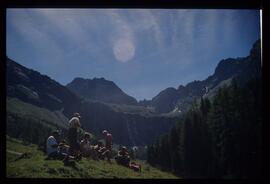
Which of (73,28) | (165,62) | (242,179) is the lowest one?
(242,179)

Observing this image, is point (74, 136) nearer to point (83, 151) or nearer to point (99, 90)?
point (83, 151)

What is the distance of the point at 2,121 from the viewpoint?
8.44m

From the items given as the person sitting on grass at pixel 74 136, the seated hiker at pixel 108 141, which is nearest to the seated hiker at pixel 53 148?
the person sitting on grass at pixel 74 136

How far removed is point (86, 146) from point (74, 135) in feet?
0.90

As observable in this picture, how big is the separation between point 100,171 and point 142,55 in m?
2.07

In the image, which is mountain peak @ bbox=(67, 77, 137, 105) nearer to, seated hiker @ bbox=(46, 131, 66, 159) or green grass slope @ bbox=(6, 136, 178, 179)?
seated hiker @ bbox=(46, 131, 66, 159)

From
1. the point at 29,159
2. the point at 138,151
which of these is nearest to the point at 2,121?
the point at 29,159

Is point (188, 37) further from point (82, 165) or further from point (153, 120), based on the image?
point (82, 165)

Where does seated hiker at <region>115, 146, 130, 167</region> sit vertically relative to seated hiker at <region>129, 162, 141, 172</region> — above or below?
above

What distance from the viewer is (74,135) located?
849 cm

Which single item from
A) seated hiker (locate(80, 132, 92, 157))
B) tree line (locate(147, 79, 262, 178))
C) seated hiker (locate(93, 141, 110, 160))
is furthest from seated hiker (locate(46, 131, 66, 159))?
tree line (locate(147, 79, 262, 178))

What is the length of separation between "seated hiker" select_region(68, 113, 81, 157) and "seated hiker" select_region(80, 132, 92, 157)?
2.6 inches

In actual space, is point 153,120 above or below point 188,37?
below

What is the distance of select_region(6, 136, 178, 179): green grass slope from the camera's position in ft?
27.4
